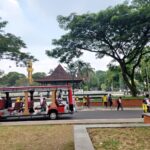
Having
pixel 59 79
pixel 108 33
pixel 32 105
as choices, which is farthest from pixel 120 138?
pixel 59 79

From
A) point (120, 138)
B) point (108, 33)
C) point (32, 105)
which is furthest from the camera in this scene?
point (108, 33)

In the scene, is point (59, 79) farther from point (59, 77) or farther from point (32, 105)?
point (32, 105)

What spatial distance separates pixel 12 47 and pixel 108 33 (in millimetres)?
10789

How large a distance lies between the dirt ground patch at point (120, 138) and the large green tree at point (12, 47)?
26.4 metres

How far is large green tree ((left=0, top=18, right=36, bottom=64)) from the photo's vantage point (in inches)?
1433

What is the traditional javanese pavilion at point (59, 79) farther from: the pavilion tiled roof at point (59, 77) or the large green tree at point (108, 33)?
the large green tree at point (108, 33)

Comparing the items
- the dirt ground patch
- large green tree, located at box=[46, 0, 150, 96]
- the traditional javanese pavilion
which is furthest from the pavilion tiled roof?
the dirt ground patch

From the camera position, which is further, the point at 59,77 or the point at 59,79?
the point at 59,77

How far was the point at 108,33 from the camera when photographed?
3575 centimetres

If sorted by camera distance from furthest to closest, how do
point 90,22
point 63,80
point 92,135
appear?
point 63,80 < point 90,22 < point 92,135

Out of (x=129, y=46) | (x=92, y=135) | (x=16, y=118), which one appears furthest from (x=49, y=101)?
(x=129, y=46)

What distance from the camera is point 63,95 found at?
2347cm

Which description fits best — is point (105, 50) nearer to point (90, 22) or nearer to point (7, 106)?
point (90, 22)

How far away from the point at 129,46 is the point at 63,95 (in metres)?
16.1
